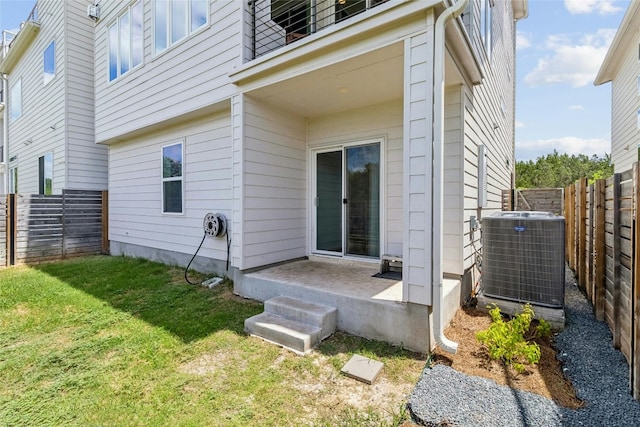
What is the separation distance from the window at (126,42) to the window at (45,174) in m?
Answer: 3.66

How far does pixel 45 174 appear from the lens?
9.23 metres

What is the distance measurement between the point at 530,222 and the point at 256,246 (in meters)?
3.56

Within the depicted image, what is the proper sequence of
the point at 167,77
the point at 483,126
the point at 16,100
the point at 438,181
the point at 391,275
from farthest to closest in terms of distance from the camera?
the point at 16,100 < the point at 167,77 < the point at 483,126 < the point at 391,275 < the point at 438,181

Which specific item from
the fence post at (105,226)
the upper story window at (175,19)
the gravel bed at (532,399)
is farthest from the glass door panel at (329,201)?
the fence post at (105,226)

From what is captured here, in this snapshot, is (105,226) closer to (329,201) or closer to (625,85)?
(329,201)

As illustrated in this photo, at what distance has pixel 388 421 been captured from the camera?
207cm

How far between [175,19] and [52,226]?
5.71 metres

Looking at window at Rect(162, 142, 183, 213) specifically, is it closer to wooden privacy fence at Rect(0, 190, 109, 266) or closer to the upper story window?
the upper story window

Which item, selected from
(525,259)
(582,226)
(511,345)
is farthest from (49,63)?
(582,226)

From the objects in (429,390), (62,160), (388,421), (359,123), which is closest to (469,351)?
(429,390)

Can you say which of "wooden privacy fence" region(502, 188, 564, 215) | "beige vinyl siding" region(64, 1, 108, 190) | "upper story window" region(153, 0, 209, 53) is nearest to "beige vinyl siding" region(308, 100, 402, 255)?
"upper story window" region(153, 0, 209, 53)

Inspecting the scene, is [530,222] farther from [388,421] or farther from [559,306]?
[388,421]

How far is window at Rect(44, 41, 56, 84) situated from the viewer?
8.72m

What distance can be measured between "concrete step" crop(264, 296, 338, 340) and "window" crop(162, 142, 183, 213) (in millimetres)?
3570
